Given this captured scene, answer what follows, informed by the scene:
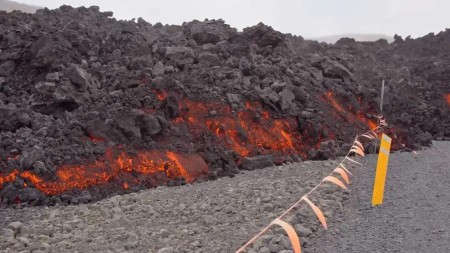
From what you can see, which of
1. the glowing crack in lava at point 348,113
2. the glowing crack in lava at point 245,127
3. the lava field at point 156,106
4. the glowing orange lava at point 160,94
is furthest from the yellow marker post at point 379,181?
the glowing crack in lava at point 348,113

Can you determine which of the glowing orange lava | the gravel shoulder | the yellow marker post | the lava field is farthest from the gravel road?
the glowing orange lava

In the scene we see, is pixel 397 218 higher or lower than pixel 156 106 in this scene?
lower

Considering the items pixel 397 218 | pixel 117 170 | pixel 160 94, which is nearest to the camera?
pixel 397 218

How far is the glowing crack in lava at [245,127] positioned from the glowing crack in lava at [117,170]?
1.49 meters

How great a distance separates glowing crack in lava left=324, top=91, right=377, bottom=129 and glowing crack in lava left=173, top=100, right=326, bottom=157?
3243mm

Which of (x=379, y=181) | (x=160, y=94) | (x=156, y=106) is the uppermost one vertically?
(x=160, y=94)

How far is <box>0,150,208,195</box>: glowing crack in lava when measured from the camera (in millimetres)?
8742

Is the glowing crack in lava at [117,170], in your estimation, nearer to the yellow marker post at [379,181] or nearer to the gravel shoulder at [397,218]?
the gravel shoulder at [397,218]

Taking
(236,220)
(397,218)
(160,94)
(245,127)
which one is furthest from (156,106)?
(397,218)

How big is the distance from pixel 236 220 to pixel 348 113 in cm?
1120

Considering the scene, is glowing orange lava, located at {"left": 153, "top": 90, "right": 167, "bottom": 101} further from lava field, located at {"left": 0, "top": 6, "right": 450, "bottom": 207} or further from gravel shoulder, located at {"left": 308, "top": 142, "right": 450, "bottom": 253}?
gravel shoulder, located at {"left": 308, "top": 142, "right": 450, "bottom": 253}

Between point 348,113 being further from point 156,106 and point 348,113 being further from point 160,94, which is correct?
point 156,106

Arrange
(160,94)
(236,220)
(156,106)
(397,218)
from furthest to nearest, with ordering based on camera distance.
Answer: (160,94) < (156,106) < (236,220) < (397,218)

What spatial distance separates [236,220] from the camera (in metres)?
6.78
